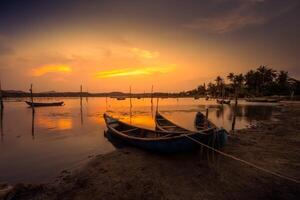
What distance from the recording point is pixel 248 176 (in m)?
6.60

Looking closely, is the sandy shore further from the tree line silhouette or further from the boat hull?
the tree line silhouette

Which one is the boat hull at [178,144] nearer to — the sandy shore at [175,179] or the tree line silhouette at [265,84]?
the sandy shore at [175,179]

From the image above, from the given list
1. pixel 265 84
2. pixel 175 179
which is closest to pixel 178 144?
pixel 175 179

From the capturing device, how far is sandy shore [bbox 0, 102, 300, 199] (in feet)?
17.9

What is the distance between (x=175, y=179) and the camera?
648 cm

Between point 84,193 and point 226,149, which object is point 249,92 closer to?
point 226,149

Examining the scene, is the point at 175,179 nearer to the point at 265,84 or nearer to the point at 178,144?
the point at 178,144

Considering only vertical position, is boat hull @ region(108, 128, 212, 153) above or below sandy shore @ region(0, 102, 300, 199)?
above

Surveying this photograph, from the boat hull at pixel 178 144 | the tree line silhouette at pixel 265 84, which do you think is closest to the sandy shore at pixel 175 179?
the boat hull at pixel 178 144

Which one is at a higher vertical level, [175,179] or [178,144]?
[178,144]

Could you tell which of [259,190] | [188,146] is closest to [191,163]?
[188,146]

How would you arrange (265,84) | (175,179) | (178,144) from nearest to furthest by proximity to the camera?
(175,179)
(178,144)
(265,84)

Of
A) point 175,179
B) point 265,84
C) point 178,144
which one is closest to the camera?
point 175,179

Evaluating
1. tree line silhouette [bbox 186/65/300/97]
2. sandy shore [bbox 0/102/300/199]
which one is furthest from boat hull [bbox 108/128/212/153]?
tree line silhouette [bbox 186/65/300/97]
